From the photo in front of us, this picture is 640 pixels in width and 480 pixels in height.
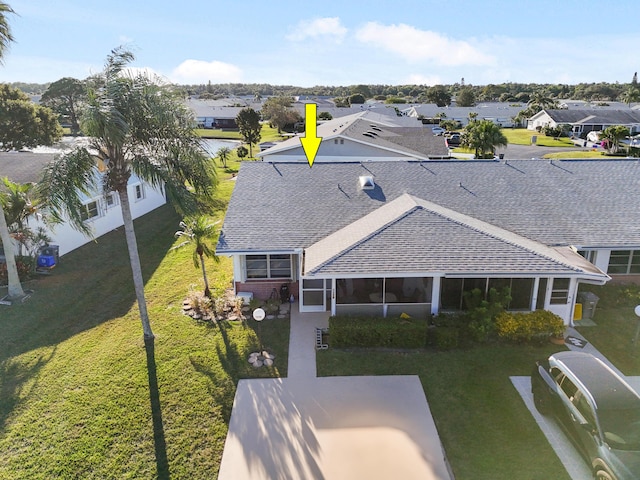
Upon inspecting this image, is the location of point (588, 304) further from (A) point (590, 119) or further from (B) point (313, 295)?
(A) point (590, 119)

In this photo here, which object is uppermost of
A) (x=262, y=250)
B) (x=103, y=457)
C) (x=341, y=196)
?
(x=341, y=196)

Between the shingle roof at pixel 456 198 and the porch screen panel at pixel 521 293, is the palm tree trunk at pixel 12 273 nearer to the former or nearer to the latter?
the shingle roof at pixel 456 198

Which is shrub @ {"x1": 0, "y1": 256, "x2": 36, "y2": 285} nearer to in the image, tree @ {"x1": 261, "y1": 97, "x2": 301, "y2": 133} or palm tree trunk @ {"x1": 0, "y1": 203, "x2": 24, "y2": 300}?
palm tree trunk @ {"x1": 0, "y1": 203, "x2": 24, "y2": 300}

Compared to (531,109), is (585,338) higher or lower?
lower

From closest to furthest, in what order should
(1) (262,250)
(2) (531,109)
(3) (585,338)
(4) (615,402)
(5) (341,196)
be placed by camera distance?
(4) (615,402), (3) (585,338), (1) (262,250), (5) (341,196), (2) (531,109)

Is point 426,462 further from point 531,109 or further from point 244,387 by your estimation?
point 531,109

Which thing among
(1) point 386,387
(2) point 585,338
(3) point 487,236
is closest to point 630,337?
(2) point 585,338
